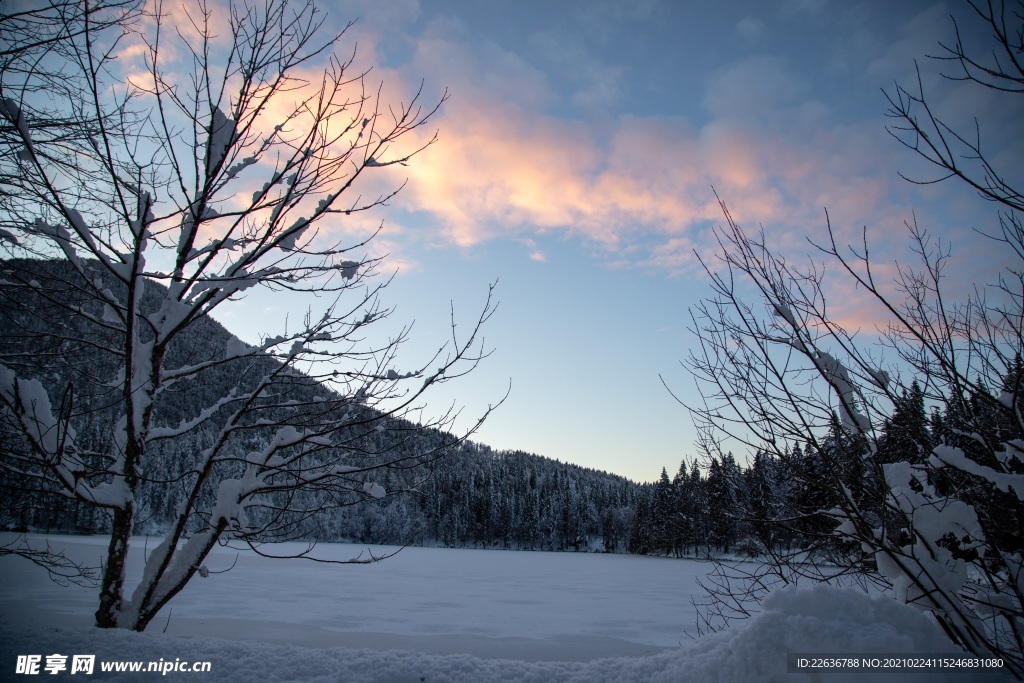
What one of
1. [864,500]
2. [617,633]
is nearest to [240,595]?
[617,633]

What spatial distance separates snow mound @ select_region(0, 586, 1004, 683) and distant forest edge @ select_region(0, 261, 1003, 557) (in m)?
0.49

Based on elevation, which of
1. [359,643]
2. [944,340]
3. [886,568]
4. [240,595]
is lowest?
[240,595]

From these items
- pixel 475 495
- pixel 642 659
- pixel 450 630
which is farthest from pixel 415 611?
pixel 475 495

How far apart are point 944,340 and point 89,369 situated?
620cm

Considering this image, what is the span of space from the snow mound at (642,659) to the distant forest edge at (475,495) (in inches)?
19.1

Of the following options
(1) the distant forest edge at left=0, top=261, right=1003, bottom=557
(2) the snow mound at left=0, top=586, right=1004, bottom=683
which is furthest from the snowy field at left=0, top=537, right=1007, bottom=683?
(1) the distant forest edge at left=0, top=261, right=1003, bottom=557

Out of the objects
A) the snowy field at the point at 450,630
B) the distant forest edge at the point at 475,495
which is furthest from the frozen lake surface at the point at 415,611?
the distant forest edge at the point at 475,495

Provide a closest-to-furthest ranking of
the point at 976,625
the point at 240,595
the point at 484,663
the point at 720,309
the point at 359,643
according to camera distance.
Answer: the point at 976,625 → the point at 720,309 → the point at 484,663 → the point at 359,643 → the point at 240,595

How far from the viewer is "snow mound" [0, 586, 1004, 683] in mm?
2793

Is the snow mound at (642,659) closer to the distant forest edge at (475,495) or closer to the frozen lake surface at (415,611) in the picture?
the distant forest edge at (475,495)

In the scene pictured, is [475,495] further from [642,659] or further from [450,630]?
[642,659]

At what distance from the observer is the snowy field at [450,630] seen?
9.59ft

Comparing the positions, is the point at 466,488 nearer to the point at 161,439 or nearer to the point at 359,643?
the point at 359,643

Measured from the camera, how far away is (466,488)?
83.1 metres
